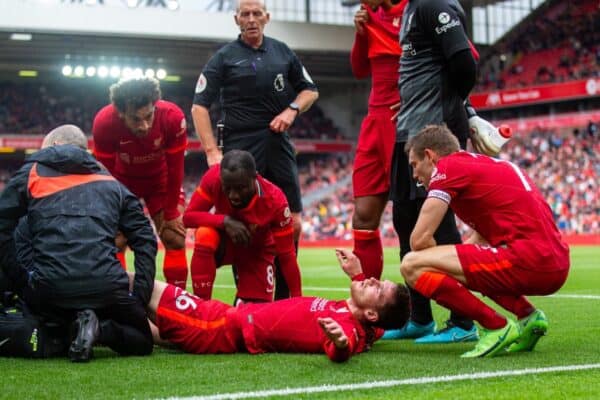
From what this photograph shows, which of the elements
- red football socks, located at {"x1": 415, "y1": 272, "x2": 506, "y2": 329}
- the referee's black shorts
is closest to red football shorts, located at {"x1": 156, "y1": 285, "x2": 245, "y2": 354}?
red football socks, located at {"x1": 415, "y1": 272, "x2": 506, "y2": 329}

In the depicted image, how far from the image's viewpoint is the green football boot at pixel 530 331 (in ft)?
16.3

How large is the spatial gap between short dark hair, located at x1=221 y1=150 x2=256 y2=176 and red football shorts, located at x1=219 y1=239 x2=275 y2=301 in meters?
0.81

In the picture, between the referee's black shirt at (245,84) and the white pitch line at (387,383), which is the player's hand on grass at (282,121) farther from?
the white pitch line at (387,383)

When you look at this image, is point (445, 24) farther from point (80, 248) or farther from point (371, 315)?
point (80, 248)

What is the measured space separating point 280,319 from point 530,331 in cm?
130

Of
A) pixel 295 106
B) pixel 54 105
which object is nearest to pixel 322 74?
pixel 54 105

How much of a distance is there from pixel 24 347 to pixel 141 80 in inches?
87.6

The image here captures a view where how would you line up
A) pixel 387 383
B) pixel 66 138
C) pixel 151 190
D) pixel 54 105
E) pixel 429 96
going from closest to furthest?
pixel 387 383, pixel 66 138, pixel 429 96, pixel 151 190, pixel 54 105

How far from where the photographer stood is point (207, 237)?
638 centimetres

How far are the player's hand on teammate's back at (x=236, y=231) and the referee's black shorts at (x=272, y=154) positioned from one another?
1086 millimetres

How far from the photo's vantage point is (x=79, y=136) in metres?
5.57

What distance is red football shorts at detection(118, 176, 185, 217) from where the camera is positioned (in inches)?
309

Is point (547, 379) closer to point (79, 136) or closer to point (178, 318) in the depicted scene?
point (178, 318)

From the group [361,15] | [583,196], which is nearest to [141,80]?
[361,15]
